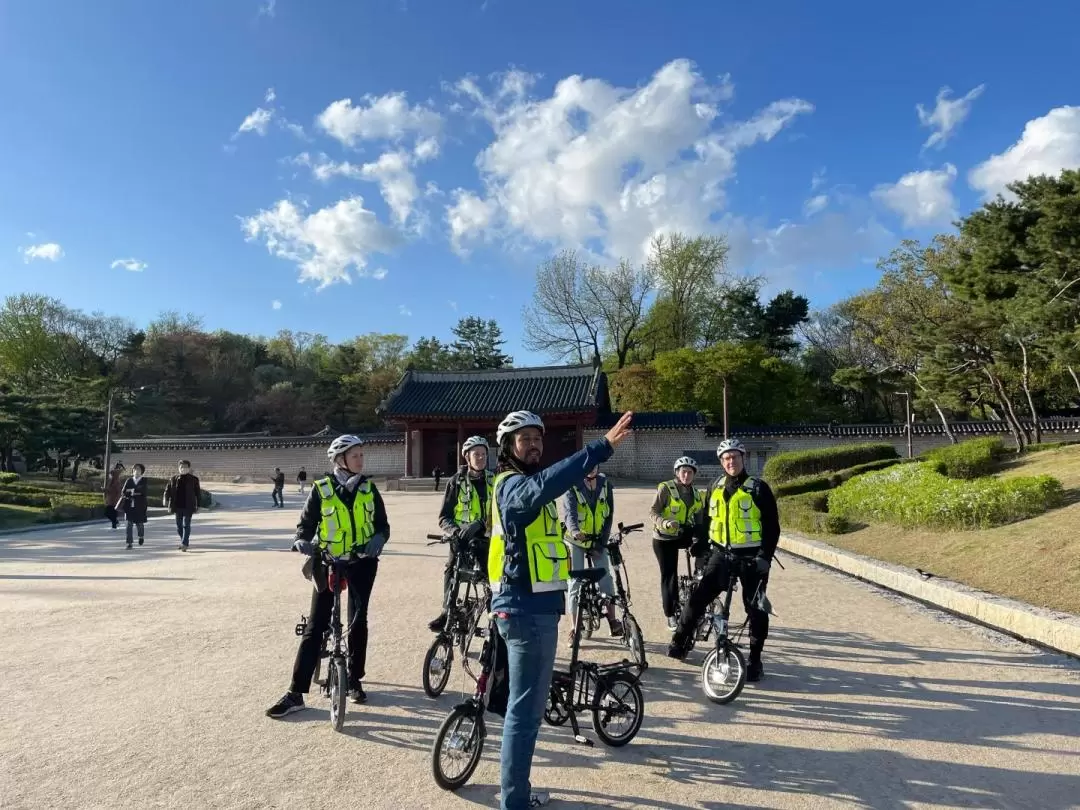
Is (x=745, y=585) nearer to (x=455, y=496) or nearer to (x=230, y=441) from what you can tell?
(x=455, y=496)

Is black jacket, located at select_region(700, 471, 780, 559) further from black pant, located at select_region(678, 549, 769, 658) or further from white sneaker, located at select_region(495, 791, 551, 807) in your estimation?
white sneaker, located at select_region(495, 791, 551, 807)

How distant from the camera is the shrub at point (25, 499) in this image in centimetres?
2025

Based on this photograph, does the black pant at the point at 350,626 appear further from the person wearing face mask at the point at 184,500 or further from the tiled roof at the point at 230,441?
the tiled roof at the point at 230,441

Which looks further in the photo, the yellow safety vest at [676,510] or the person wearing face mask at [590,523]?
the yellow safety vest at [676,510]

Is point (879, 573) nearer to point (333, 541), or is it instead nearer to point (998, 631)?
point (998, 631)

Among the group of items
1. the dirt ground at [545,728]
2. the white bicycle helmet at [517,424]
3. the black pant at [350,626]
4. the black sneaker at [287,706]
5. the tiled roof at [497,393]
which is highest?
the tiled roof at [497,393]

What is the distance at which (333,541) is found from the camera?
14.4 ft

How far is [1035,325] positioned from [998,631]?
36.4 feet

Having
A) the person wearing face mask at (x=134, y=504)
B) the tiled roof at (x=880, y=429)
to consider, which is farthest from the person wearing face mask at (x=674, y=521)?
the tiled roof at (x=880, y=429)

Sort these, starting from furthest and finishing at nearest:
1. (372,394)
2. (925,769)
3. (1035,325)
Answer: (372,394) < (1035,325) < (925,769)

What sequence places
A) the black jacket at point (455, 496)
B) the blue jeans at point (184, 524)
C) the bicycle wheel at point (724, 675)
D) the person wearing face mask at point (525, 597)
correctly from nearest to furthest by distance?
the person wearing face mask at point (525, 597)
the bicycle wheel at point (724, 675)
the black jacket at point (455, 496)
the blue jeans at point (184, 524)

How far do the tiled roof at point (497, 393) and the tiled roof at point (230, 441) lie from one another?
101 inches

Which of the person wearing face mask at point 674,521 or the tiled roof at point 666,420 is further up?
the tiled roof at point 666,420

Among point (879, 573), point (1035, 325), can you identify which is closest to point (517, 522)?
point (879, 573)
